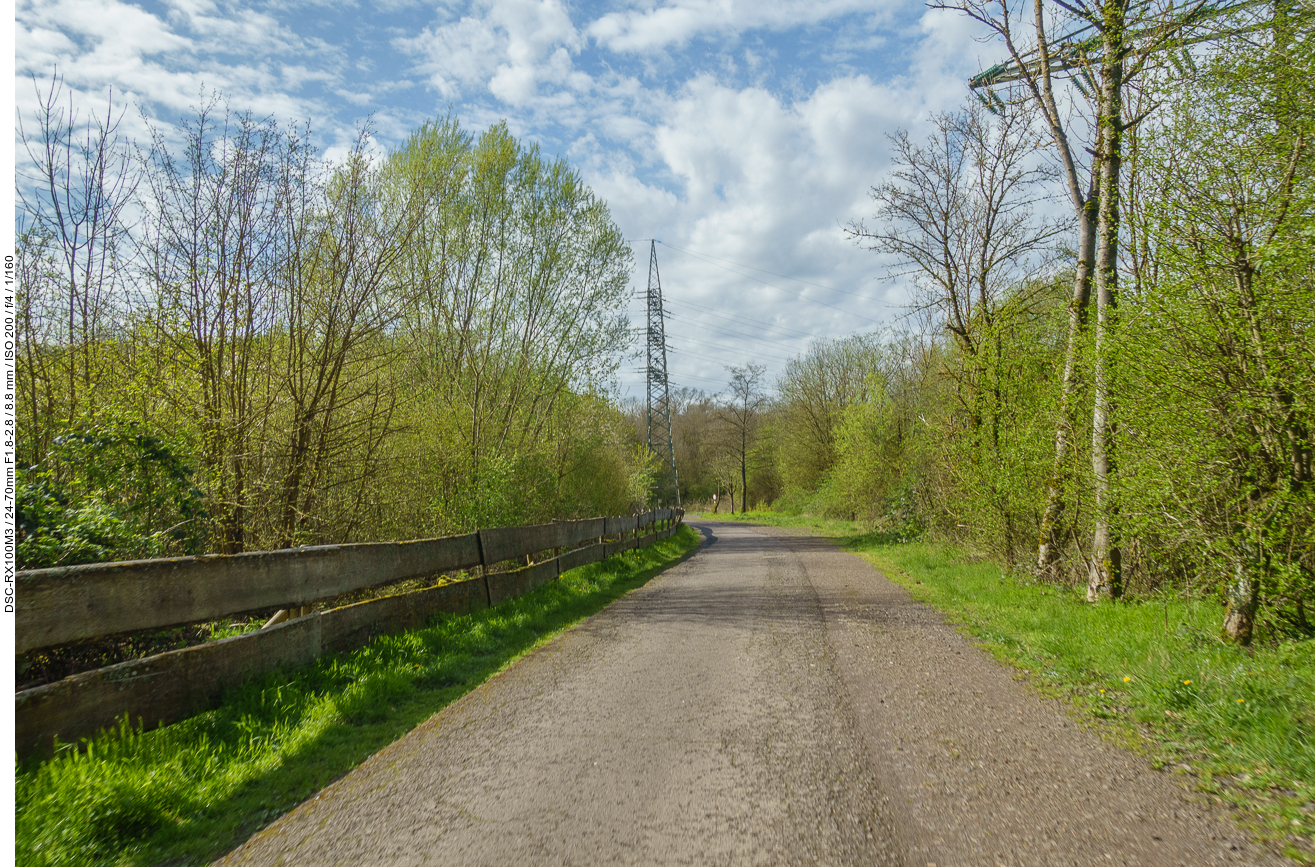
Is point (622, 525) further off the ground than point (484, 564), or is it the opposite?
point (484, 564)

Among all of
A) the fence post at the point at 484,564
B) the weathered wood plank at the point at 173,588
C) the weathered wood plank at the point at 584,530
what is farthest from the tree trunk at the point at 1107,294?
the weathered wood plank at the point at 584,530

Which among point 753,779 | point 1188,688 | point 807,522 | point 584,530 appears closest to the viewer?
point 753,779

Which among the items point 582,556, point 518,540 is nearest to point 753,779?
point 518,540

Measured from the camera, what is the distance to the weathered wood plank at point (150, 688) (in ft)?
9.61

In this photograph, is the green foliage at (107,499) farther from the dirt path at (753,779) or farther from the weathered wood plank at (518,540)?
the weathered wood plank at (518,540)

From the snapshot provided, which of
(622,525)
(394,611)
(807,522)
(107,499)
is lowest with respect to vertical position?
(807,522)

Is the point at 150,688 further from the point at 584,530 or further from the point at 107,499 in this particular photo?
the point at 584,530

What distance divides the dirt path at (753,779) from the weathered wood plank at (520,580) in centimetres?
216

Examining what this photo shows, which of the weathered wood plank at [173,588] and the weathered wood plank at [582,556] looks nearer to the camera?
the weathered wood plank at [173,588]

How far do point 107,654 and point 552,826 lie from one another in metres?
3.20

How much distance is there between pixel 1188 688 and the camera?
4367 mm

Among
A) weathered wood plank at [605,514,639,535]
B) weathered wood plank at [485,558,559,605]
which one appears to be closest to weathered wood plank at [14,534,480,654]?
weathered wood plank at [485,558,559,605]

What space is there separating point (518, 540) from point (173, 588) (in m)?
5.23

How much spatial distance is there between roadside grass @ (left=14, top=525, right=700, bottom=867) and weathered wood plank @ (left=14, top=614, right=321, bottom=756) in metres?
0.08
